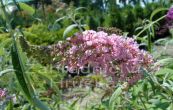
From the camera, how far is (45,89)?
8.41 ft

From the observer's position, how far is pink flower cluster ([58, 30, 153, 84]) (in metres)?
1.41

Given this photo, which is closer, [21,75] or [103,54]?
[21,75]

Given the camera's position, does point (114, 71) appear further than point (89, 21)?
No

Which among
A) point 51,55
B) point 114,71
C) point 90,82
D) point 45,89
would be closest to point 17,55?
point 51,55

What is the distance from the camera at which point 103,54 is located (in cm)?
141

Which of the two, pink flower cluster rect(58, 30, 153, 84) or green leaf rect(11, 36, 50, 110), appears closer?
green leaf rect(11, 36, 50, 110)

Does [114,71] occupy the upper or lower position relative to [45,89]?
upper

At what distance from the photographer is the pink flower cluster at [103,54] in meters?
1.41

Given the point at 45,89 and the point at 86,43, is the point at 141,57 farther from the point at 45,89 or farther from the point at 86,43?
the point at 45,89

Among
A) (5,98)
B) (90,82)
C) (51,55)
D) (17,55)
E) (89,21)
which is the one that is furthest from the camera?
(89,21)

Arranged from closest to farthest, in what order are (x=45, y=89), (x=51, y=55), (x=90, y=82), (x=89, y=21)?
(x=51, y=55) → (x=90, y=82) → (x=45, y=89) → (x=89, y=21)

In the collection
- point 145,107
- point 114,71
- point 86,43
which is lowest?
point 145,107

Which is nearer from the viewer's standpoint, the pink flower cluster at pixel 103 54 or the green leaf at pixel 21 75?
the green leaf at pixel 21 75

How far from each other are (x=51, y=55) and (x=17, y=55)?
23cm
